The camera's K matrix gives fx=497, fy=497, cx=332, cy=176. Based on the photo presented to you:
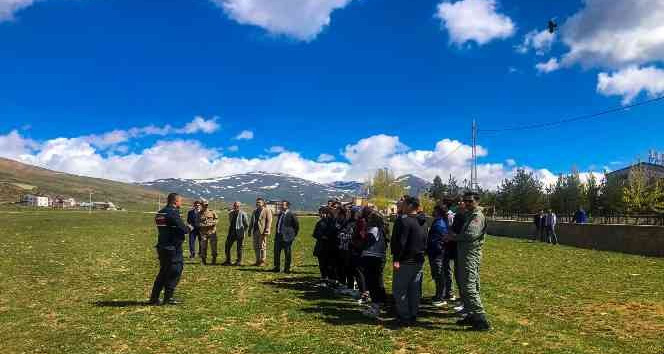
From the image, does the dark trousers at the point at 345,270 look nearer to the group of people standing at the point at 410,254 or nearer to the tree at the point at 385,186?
the group of people standing at the point at 410,254

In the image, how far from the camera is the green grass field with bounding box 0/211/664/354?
8141 millimetres

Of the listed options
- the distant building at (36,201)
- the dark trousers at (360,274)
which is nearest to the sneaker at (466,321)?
the dark trousers at (360,274)

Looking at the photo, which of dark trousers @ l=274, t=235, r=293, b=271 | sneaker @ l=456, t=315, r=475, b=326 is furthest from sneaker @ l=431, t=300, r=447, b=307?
dark trousers @ l=274, t=235, r=293, b=271

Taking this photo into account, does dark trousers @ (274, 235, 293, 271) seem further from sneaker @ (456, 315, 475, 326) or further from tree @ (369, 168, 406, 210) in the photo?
tree @ (369, 168, 406, 210)

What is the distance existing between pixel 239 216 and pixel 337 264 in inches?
216

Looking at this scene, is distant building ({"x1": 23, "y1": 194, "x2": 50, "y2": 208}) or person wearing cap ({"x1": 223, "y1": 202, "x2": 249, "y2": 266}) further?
distant building ({"x1": 23, "y1": 194, "x2": 50, "y2": 208})

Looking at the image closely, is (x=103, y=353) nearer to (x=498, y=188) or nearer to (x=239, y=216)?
(x=239, y=216)

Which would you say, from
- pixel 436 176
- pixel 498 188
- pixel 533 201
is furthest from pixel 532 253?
pixel 436 176

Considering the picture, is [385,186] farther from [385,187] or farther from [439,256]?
[439,256]

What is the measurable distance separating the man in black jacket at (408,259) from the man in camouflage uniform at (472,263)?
716 mm

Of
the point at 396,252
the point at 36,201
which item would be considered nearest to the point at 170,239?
the point at 396,252

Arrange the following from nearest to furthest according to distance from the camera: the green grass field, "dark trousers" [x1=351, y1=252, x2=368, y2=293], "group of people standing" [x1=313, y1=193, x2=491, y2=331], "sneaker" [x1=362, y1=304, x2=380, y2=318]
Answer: the green grass field → "group of people standing" [x1=313, y1=193, x2=491, y2=331] → "sneaker" [x1=362, y1=304, x2=380, y2=318] → "dark trousers" [x1=351, y1=252, x2=368, y2=293]

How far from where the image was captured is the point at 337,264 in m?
13.7

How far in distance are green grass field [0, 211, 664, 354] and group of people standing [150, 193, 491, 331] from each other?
0.49 metres
